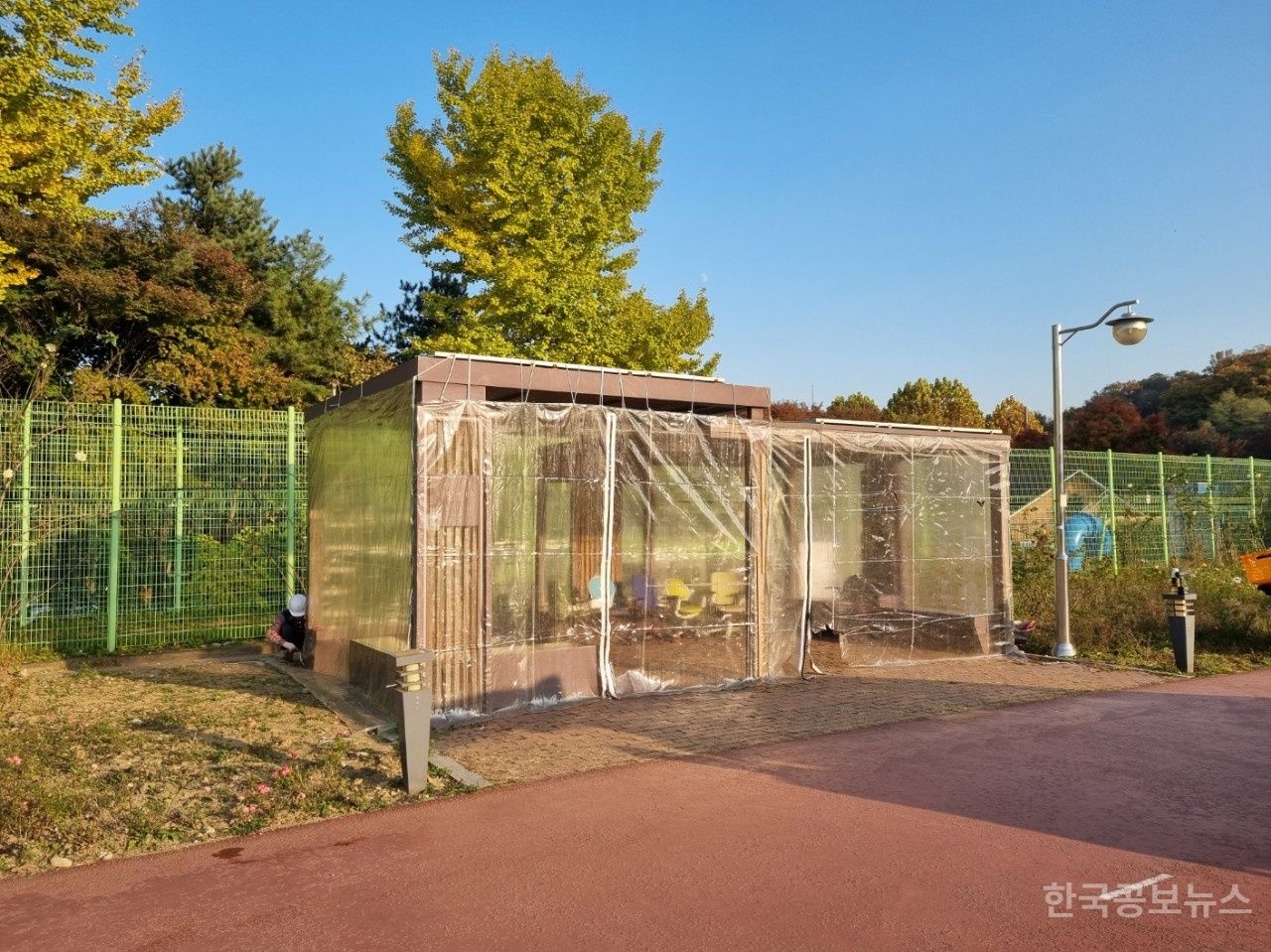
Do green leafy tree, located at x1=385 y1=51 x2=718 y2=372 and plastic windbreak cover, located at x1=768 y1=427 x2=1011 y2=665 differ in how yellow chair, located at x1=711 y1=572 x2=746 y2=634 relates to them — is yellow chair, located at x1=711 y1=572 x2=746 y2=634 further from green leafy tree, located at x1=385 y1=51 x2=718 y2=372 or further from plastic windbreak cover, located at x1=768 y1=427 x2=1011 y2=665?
green leafy tree, located at x1=385 y1=51 x2=718 y2=372

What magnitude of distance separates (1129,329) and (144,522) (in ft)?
40.3

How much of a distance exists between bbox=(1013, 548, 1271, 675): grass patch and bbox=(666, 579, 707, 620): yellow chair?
5488 millimetres

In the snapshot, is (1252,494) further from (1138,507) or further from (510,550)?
(510,550)

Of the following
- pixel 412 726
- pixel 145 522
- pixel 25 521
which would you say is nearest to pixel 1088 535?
pixel 412 726

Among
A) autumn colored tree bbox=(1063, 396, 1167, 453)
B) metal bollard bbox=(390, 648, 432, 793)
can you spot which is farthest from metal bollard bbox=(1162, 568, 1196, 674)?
autumn colored tree bbox=(1063, 396, 1167, 453)

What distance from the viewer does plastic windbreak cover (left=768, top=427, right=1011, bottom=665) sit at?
1020 centimetres

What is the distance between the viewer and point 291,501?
41.5 feet

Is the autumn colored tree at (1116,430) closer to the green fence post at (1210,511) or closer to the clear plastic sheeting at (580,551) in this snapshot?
the green fence post at (1210,511)

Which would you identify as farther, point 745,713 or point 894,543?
point 894,543

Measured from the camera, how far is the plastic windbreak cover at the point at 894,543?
1020cm

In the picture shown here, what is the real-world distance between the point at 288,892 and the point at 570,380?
539cm

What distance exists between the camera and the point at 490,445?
8180 millimetres

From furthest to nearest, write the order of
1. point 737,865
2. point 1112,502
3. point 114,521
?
point 1112,502, point 114,521, point 737,865

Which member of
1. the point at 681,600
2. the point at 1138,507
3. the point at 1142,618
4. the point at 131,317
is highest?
the point at 131,317
